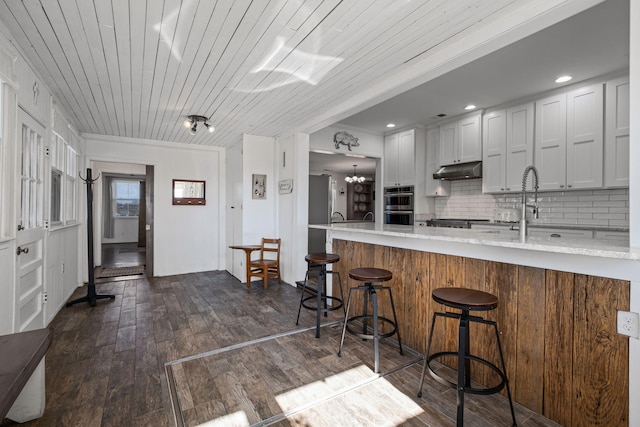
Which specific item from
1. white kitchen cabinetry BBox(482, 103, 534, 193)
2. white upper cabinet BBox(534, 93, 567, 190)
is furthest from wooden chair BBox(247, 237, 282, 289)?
white upper cabinet BBox(534, 93, 567, 190)

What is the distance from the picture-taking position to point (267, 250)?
4.94m

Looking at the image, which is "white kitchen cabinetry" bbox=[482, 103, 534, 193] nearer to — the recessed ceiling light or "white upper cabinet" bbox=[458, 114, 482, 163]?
"white upper cabinet" bbox=[458, 114, 482, 163]

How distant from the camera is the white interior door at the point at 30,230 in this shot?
2404 mm

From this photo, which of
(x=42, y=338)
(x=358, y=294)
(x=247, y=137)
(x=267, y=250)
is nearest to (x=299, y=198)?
(x=267, y=250)

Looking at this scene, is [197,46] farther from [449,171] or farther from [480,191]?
[480,191]

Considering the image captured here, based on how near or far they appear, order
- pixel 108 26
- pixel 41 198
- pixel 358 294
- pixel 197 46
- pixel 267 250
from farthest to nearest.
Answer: pixel 267 250
pixel 358 294
pixel 41 198
pixel 197 46
pixel 108 26

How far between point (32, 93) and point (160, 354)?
8.23ft

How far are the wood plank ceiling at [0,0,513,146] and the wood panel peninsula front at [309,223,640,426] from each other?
144cm

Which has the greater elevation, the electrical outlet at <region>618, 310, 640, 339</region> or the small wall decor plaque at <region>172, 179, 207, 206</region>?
the small wall decor plaque at <region>172, 179, 207, 206</region>

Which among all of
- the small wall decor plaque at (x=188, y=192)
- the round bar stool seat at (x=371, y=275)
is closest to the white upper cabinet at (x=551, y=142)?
the round bar stool seat at (x=371, y=275)

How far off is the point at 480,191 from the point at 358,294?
308 cm

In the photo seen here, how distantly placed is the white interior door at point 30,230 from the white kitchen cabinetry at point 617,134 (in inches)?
223

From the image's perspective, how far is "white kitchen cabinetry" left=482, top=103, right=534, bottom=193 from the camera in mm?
4180

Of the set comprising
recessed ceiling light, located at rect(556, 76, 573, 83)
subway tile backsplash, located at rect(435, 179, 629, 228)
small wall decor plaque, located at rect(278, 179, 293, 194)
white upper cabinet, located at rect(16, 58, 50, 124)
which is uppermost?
recessed ceiling light, located at rect(556, 76, 573, 83)
